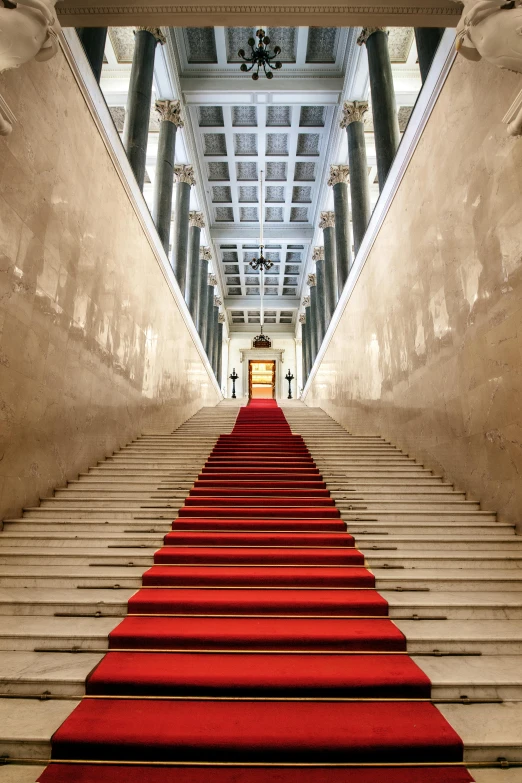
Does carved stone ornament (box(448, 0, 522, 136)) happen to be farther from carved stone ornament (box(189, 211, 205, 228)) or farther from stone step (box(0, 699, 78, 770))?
carved stone ornament (box(189, 211, 205, 228))

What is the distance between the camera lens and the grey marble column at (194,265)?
12.9 metres

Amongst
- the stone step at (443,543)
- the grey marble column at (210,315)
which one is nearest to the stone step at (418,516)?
the stone step at (443,543)

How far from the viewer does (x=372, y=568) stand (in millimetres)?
2947

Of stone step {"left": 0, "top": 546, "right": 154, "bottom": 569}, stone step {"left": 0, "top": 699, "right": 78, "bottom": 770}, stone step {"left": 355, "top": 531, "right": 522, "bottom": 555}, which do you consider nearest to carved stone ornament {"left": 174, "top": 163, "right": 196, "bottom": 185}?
stone step {"left": 0, "top": 546, "right": 154, "bottom": 569}

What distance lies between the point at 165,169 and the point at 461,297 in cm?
756

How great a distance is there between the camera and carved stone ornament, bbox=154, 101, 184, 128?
9.95 meters

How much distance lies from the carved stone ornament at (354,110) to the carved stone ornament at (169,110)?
4068 millimetres

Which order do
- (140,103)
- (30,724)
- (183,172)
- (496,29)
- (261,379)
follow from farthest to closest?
(261,379)
(183,172)
(140,103)
(496,29)
(30,724)

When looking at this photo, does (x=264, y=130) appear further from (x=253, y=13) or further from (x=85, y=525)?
(x=85, y=525)

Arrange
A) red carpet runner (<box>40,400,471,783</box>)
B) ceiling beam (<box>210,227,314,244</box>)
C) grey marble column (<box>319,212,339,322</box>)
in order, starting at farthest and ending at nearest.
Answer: ceiling beam (<box>210,227,314,244</box>) → grey marble column (<box>319,212,339,322</box>) → red carpet runner (<box>40,400,471,783</box>)

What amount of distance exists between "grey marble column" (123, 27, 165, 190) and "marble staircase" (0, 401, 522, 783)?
5.23 meters

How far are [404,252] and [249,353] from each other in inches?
713

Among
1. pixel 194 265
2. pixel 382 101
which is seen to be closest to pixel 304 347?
pixel 194 265

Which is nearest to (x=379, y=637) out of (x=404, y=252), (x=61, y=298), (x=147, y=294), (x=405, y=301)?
(x=61, y=298)
